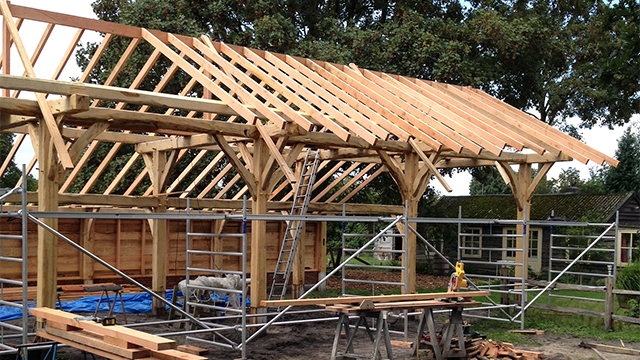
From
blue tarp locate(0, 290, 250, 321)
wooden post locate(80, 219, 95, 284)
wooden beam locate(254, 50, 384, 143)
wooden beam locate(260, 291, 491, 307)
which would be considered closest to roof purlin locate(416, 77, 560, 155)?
wooden beam locate(254, 50, 384, 143)

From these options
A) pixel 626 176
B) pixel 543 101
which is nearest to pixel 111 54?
pixel 543 101

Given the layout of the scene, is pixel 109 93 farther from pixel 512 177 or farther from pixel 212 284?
pixel 512 177

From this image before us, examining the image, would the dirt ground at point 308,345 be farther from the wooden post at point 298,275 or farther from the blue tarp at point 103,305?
the wooden post at point 298,275

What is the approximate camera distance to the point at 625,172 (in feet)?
107

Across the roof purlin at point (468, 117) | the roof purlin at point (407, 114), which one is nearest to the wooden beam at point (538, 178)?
the roof purlin at point (468, 117)

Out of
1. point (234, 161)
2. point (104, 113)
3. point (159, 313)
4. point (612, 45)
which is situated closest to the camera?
point (104, 113)

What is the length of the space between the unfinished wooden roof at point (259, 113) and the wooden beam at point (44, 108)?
0.8 inches

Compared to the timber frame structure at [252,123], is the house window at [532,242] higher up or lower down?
lower down

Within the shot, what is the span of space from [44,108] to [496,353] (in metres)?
7.23

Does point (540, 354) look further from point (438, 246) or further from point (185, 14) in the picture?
point (438, 246)

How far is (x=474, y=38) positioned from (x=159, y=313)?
40.4 ft

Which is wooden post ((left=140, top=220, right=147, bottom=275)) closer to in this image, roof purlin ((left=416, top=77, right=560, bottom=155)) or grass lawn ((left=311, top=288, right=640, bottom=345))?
roof purlin ((left=416, top=77, right=560, bottom=155))

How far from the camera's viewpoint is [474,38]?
20516mm

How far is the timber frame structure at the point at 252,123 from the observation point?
9.48m
